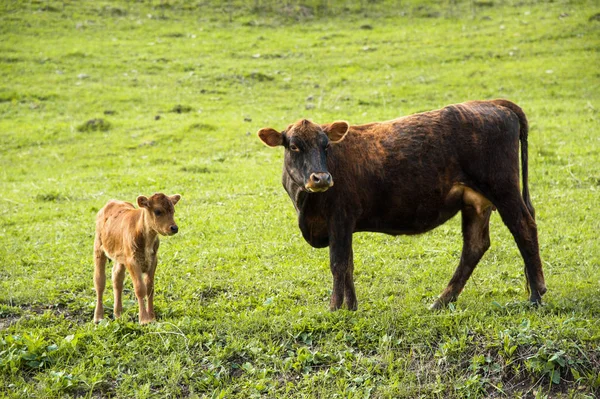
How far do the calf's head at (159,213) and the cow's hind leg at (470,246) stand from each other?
351 centimetres

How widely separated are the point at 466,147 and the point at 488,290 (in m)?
2.15

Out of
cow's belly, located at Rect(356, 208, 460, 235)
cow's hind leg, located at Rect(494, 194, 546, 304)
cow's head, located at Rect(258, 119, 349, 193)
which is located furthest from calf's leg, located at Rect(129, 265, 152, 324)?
cow's hind leg, located at Rect(494, 194, 546, 304)

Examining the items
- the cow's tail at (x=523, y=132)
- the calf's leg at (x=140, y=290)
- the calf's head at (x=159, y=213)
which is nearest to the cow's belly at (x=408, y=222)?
the cow's tail at (x=523, y=132)

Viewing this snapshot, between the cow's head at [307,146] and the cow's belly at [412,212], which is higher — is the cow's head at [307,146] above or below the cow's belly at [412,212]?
above

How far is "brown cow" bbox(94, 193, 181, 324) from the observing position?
8500mm

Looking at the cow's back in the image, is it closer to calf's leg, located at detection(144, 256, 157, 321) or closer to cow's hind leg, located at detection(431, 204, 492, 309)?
cow's hind leg, located at detection(431, 204, 492, 309)

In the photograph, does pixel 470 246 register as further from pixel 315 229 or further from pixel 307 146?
pixel 307 146

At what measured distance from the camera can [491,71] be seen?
25.5 metres

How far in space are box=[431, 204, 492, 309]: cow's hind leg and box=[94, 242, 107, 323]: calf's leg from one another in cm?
421

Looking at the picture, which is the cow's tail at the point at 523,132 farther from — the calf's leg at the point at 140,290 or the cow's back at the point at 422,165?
the calf's leg at the point at 140,290

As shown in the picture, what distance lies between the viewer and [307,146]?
28.0 ft

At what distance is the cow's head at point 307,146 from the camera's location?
830 centimetres

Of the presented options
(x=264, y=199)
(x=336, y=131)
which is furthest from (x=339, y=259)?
(x=264, y=199)

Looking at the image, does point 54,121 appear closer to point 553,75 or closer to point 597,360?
point 553,75
